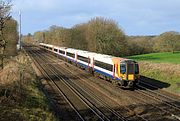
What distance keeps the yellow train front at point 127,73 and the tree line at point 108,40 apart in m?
42.9

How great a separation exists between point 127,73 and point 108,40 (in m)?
43.7

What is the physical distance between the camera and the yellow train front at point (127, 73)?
2916cm

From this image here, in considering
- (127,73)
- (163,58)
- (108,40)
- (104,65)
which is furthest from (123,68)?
(108,40)

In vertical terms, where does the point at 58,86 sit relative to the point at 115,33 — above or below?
below

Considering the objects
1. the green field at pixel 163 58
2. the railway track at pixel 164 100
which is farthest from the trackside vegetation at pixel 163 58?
the railway track at pixel 164 100

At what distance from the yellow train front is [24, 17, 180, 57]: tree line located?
141 ft

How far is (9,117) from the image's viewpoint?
51.3 ft

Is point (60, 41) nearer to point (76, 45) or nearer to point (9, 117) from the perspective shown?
point (76, 45)

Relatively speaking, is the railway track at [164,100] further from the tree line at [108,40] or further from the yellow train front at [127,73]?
the tree line at [108,40]

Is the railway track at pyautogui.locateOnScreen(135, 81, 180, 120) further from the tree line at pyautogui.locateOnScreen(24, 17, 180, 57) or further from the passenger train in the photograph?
the tree line at pyautogui.locateOnScreen(24, 17, 180, 57)

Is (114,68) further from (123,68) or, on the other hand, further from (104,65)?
(104,65)

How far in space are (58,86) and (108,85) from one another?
4.92 metres

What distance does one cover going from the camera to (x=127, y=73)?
29.2m

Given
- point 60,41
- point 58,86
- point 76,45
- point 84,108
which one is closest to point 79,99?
point 84,108
